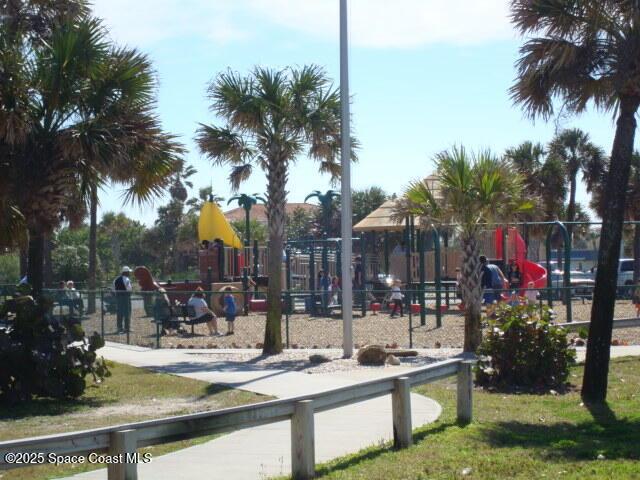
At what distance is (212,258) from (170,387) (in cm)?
2189

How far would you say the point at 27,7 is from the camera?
18891mm

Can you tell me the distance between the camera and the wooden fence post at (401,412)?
9227mm

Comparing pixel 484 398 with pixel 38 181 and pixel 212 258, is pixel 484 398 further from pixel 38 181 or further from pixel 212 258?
pixel 212 258

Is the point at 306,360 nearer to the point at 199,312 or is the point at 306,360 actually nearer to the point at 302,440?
the point at 199,312

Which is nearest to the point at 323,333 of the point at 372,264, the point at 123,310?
the point at 123,310

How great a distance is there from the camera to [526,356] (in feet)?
45.8

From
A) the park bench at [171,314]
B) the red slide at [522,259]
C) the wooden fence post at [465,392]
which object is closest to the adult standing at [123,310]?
the park bench at [171,314]

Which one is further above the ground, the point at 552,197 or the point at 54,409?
the point at 552,197

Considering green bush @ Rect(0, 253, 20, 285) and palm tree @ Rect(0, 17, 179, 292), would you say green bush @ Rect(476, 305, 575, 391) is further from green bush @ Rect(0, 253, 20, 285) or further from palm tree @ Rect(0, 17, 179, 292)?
green bush @ Rect(0, 253, 20, 285)

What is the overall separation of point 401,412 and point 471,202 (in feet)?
32.2

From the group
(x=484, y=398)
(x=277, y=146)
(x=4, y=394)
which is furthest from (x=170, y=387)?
(x=277, y=146)

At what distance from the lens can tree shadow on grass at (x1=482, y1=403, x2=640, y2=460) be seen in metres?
9.05

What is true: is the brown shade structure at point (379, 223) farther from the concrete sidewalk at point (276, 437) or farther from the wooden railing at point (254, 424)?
the wooden railing at point (254, 424)

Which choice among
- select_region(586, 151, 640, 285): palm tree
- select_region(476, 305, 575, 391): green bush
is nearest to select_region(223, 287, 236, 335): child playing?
select_region(476, 305, 575, 391): green bush
